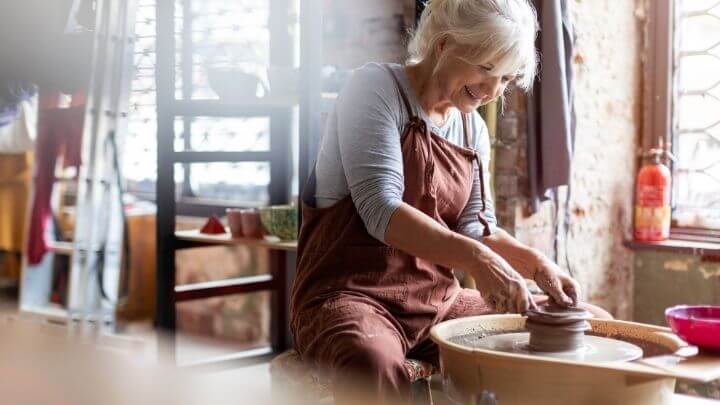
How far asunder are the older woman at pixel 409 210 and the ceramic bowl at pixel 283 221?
1130mm

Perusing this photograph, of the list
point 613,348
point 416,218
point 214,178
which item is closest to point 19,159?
point 416,218

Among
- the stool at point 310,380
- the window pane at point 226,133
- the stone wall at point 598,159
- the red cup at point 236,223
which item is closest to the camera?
the stool at point 310,380

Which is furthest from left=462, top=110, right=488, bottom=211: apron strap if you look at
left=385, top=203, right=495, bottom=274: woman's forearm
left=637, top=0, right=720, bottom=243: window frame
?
left=637, top=0, right=720, bottom=243: window frame

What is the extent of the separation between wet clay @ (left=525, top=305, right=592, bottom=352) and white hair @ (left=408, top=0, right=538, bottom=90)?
586 mm

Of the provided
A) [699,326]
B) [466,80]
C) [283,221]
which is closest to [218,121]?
[283,221]

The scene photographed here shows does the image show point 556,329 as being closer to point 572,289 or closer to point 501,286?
point 501,286

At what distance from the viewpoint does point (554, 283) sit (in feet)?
5.91

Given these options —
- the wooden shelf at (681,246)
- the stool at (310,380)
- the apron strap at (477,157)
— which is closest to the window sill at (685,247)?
the wooden shelf at (681,246)

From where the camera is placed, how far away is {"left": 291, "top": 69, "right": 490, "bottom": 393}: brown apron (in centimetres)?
167

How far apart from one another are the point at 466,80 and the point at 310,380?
32.3 inches

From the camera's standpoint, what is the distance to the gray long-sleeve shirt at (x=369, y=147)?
68.7 inches

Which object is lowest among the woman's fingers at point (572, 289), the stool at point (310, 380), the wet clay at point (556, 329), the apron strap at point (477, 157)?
the stool at point (310, 380)

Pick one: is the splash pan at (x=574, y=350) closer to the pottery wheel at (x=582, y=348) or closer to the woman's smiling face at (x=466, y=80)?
the pottery wheel at (x=582, y=348)

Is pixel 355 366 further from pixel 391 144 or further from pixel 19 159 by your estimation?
pixel 19 159
